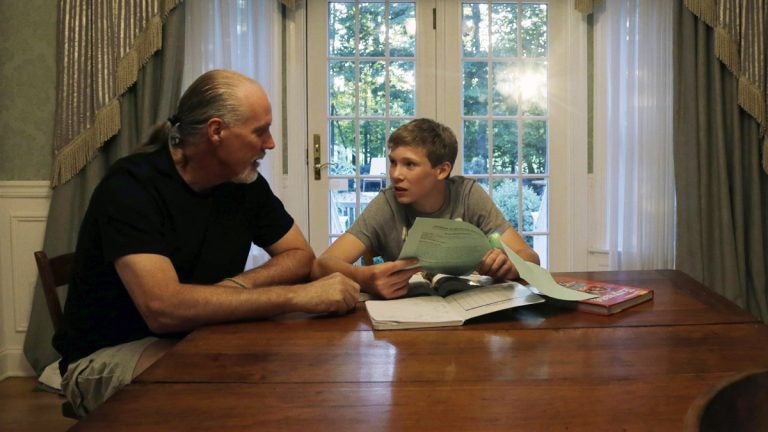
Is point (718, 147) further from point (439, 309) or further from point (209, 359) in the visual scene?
point (209, 359)

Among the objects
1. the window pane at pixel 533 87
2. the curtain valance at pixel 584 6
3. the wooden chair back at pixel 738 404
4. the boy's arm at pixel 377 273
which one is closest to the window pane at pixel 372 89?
the window pane at pixel 533 87

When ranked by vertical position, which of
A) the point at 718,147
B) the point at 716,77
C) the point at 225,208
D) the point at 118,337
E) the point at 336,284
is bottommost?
the point at 118,337

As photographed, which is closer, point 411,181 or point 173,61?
point 411,181

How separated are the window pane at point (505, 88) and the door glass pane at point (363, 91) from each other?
0.43 metres

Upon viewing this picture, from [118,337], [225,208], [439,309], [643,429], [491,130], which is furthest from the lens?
[491,130]

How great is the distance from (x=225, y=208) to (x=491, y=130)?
218cm

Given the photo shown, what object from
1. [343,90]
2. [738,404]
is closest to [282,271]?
[738,404]

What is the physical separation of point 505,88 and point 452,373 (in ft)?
9.15

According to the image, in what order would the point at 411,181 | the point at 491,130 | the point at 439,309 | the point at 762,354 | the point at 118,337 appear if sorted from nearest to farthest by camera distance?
the point at 762,354
the point at 439,309
the point at 118,337
the point at 411,181
the point at 491,130

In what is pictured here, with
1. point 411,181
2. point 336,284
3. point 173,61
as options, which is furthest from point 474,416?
point 173,61

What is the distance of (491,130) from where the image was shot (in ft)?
12.0

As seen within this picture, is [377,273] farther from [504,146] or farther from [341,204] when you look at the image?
[504,146]

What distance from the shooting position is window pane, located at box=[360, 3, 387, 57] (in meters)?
3.60

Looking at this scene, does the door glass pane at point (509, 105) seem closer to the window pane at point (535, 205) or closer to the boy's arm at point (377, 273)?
the window pane at point (535, 205)
